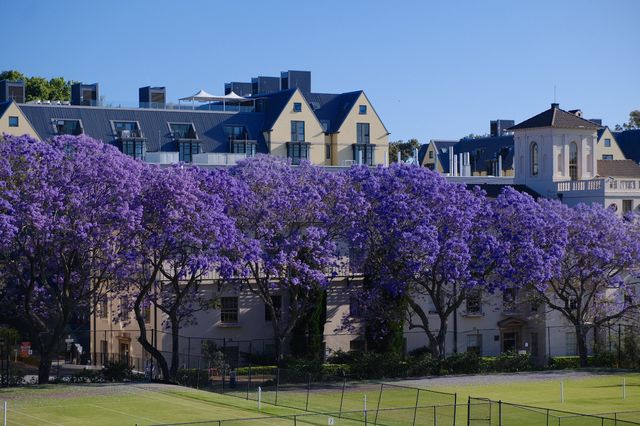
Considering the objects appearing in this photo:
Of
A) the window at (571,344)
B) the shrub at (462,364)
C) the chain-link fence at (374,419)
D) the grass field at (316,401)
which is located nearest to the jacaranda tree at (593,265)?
the window at (571,344)

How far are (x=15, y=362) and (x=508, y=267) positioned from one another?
30.5 metres

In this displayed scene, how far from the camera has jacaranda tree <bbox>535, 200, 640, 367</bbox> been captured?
79125 millimetres

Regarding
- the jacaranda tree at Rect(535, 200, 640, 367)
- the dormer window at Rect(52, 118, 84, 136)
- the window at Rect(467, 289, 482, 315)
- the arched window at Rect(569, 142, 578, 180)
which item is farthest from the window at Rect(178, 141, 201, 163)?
the jacaranda tree at Rect(535, 200, 640, 367)

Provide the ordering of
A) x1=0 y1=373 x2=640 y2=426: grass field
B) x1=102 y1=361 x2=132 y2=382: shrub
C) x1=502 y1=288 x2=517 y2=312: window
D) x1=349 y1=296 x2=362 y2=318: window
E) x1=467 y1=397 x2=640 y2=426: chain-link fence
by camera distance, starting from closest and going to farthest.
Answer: x1=467 y1=397 x2=640 y2=426: chain-link fence, x1=0 y1=373 x2=640 y2=426: grass field, x1=102 y1=361 x2=132 y2=382: shrub, x1=349 y1=296 x2=362 y2=318: window, x1=502 y1=288 x2=517 y2=312: window

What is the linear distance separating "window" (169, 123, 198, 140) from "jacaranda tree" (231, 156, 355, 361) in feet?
90.8

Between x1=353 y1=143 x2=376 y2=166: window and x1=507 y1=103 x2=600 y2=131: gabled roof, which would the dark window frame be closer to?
x1=507 y1=103 x2=600 y2=131: gabled roof

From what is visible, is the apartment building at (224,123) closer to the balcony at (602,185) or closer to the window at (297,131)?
the window at (297,131)

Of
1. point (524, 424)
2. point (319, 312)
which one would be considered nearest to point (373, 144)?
point (319, 312)

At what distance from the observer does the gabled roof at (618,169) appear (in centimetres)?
10831

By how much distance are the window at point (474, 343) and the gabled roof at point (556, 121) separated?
1827 centimetres

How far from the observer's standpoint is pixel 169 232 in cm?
6656

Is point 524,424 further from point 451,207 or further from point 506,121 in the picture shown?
point 506,121

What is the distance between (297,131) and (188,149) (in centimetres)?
970

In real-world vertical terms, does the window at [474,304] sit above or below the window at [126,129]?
below
